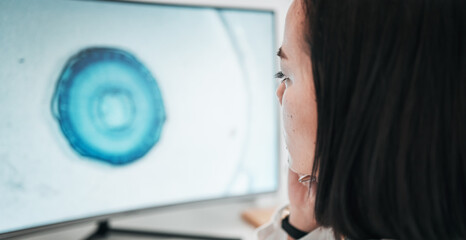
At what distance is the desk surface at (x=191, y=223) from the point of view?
0.73 meters

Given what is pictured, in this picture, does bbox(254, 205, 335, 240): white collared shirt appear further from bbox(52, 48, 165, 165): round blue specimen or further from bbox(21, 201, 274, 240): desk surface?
bbox(52, 48, 165, 165): round blue specimen

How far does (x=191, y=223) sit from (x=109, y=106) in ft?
1.26

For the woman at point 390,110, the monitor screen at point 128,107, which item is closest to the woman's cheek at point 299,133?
the woman at point 390,110

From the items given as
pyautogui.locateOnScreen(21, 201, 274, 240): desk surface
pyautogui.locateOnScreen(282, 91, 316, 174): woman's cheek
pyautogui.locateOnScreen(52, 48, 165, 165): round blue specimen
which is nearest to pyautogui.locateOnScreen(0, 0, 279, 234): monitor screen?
pyautogui.locateOnScreen(52, 48, 165, 165): round blue specimen

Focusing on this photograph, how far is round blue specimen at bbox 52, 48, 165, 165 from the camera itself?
579mm

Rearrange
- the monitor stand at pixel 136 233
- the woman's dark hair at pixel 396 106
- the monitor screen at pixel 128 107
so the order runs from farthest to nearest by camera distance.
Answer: the monitor stand at pixel 136 233, the monitor screen at pixel 128 107, the woman's dark hair at pixel 396 106

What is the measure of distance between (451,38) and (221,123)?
1.59ft

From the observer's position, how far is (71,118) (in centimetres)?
58

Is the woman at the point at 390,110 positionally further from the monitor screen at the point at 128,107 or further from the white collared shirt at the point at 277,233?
the monitor screen at the point at 128,107

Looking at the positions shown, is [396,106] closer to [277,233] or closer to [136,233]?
[277,233]

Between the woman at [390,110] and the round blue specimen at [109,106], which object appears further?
the round blue specimen at [109,106]

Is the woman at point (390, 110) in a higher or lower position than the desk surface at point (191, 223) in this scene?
higher

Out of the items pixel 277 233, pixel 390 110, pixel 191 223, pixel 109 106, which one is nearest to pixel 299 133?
pixel 390 110

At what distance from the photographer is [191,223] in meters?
0.82
